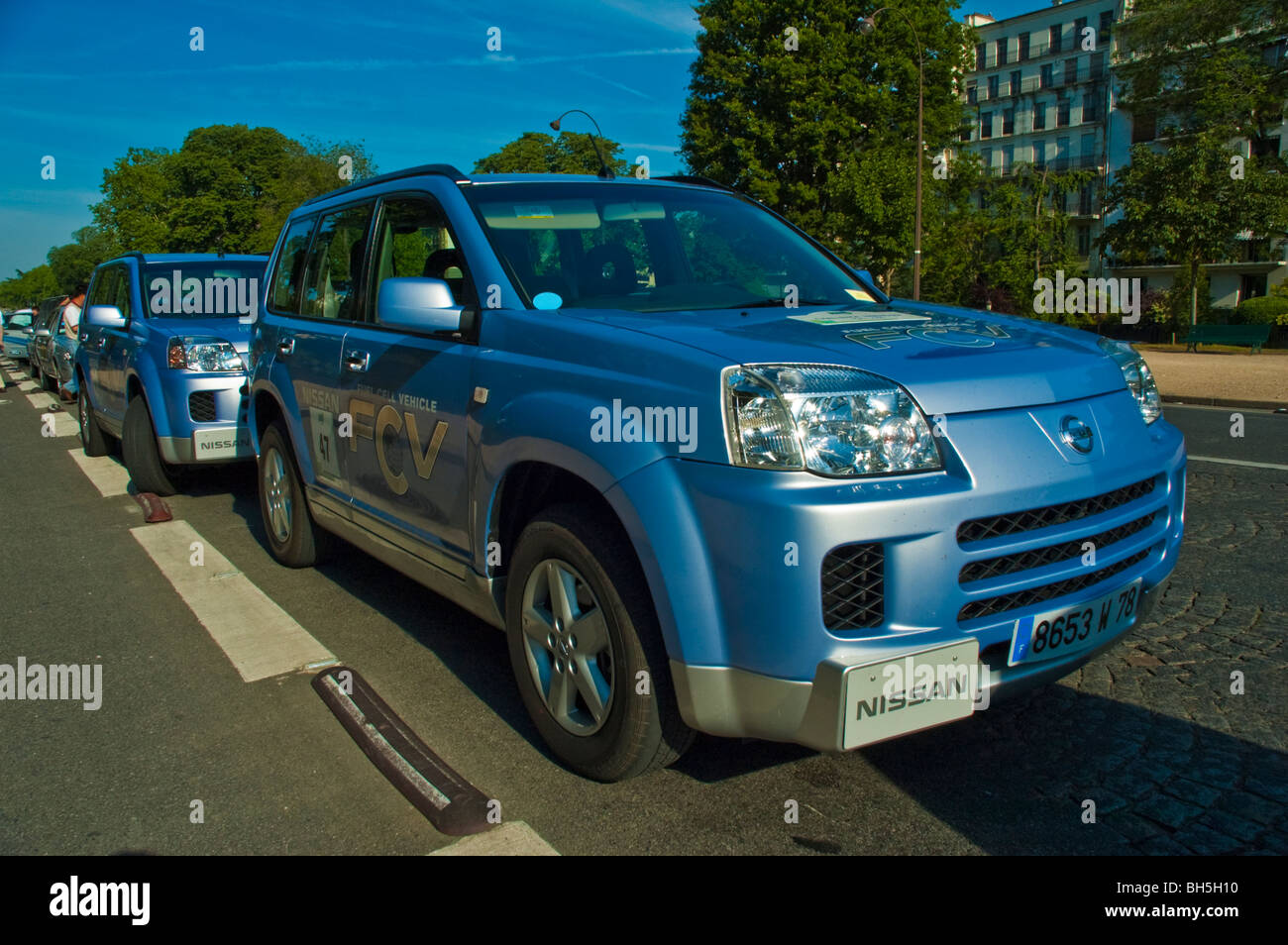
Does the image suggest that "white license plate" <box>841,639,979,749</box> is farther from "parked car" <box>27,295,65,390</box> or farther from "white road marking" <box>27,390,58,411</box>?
"parked car" <box>27,295,65,390</box>

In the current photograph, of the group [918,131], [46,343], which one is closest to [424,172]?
[46,343]

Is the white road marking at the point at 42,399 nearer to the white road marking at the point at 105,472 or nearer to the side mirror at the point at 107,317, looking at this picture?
the white road marking at the point at 105,472

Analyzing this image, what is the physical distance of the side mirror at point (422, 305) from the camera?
3.30 m

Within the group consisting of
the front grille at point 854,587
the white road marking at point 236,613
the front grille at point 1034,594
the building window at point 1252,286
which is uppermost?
the building window at point 1252,286

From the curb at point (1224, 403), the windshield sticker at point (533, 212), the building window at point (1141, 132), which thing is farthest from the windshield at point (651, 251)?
the building window at point (1141, 132)

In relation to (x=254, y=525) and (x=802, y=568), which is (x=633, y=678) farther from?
(x=254, y=525)

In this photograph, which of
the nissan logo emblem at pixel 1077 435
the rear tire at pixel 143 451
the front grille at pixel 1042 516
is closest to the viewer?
the front grille at pixel 1042 516

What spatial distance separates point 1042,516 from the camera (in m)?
2.55

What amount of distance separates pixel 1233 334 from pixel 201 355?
30.3 metres

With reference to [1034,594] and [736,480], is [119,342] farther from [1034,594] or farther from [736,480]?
[1034,594]

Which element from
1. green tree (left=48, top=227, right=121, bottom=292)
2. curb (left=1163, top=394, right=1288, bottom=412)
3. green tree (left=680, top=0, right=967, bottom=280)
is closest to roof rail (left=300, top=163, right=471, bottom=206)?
curb (left=1163, top=394, right=1288, bottom=412)

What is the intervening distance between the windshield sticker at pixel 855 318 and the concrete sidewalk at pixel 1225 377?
1320cm

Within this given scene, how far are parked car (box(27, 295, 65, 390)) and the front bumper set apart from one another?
64.1ft

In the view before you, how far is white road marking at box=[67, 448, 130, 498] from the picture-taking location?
844cm
